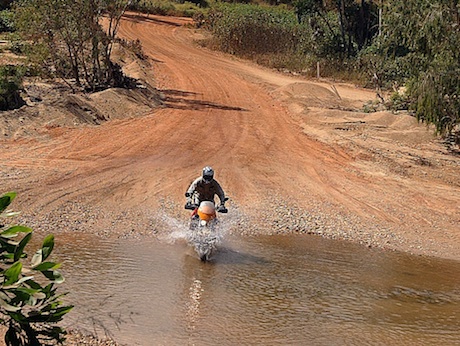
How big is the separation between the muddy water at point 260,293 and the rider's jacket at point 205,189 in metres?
0.99

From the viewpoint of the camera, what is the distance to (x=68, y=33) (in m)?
22.3

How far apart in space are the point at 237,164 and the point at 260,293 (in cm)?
829

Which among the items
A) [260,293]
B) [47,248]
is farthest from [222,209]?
→ [47,248]

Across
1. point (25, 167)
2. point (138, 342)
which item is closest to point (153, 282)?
point (138, 342)

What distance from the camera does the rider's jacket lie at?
467 inches

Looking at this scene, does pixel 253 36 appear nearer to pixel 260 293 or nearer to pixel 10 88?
pixel 10 88

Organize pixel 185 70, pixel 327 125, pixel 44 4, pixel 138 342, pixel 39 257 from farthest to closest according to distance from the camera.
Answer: pixel 185 70
pixel 327 125
pixel 44 4
pixel 138 342
pixel 39 257

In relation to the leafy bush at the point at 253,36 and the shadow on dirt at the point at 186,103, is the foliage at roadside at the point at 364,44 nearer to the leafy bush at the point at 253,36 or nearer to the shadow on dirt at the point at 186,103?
the leafy bush at the point at 253,36

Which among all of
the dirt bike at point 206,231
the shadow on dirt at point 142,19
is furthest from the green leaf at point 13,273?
the shadow on dirt at point 142,19

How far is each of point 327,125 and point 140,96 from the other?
22.5ft

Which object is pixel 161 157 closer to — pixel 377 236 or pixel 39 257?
pixel 377 236

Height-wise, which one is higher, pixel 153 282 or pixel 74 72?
pixel 74 72

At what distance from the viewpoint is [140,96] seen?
24.2 meters

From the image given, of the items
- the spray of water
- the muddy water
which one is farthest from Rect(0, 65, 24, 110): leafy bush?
the muddy water
